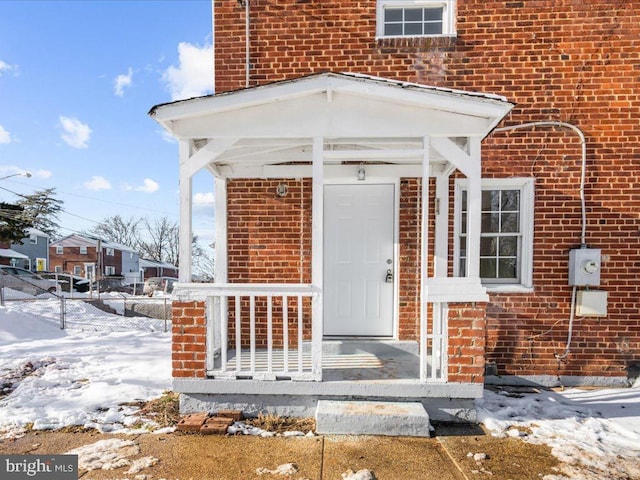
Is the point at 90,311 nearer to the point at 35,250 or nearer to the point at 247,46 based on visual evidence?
the point at 247,46

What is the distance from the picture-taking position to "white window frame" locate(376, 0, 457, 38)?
4.64m

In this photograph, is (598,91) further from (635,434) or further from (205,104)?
(205,104)

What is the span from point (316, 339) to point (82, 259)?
133 feet

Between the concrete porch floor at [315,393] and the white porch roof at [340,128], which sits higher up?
the white porch roof at [340,128]

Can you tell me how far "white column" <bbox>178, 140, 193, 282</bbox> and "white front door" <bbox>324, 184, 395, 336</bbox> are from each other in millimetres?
1837

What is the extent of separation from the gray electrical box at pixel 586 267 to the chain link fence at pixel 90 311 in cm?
824

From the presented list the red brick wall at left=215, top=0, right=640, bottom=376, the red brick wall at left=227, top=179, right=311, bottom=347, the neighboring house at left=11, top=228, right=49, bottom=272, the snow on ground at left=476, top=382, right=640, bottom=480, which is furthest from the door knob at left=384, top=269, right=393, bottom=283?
the neighboring house at left=11, top=228, right=49, bottom=272

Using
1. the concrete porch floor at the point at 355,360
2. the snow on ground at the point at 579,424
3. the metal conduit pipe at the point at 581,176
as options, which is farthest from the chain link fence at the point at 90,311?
the metal conduit pipe at the point at 581,176

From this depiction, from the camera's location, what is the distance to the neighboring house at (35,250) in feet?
99.2

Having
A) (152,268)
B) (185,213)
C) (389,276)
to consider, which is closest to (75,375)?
(185,213)

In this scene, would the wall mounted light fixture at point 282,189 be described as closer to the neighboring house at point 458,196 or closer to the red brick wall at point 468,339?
the neighboring house at point 458,196

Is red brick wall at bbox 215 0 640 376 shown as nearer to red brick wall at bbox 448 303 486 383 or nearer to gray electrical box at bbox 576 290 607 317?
gray electrical box at bbox 576 290 607 317

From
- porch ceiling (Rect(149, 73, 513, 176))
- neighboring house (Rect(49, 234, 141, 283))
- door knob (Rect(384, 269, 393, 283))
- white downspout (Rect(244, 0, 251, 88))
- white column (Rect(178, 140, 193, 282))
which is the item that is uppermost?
white downspout (Rect(244, 0, 251, 88))

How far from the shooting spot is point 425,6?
15.8 feet
